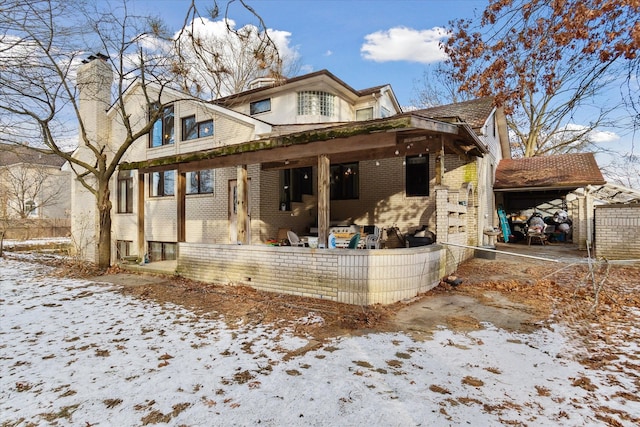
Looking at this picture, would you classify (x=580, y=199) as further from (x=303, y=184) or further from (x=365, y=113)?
(x=303, y=184)

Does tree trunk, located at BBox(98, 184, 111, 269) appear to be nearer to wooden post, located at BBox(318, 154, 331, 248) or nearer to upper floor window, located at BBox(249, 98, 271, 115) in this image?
upper floor window, located at BBox(249, 98, 271, 115)

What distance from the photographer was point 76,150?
1505 centimetres

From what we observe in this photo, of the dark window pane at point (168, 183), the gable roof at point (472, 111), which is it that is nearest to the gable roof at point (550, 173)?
the gable roof at point (472, 111)

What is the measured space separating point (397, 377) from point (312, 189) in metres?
10.3

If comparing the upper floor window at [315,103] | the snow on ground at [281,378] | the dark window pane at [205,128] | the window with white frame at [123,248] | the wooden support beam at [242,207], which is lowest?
the snow on ground at [281,378]

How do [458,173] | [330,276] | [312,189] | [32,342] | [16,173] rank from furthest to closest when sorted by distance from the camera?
[16,173]
[312,189]
[458,173]
[330,276]
[32,342]

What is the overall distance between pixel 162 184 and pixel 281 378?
12.3 m

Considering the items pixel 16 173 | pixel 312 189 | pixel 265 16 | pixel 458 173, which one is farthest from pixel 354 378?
pixel 16 173

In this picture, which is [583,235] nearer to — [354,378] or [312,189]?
[312,189]

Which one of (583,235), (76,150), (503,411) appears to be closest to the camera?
(503,411)

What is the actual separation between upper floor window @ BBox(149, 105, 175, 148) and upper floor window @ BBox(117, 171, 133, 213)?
1.94m

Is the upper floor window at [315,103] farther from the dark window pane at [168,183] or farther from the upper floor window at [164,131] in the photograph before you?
the dark window pane at [168,183]

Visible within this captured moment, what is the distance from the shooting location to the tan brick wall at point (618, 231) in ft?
29.1

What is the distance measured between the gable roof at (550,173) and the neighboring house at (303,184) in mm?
1910
